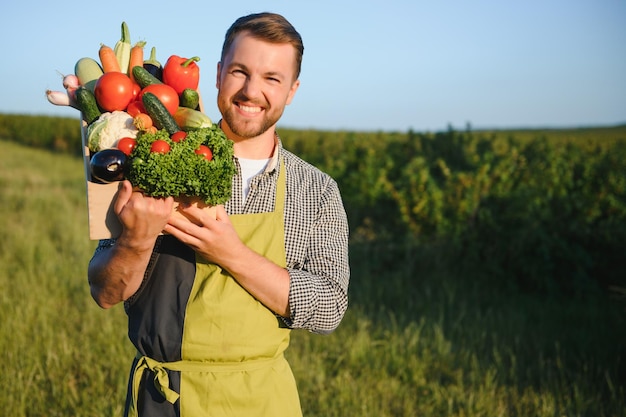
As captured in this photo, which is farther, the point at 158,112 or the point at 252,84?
the point at 252,84

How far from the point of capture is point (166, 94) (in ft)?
6.91

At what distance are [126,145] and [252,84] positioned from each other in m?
0.56

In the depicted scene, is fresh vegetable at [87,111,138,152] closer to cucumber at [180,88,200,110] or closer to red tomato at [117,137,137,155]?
red tomato at [117,137,137,155]

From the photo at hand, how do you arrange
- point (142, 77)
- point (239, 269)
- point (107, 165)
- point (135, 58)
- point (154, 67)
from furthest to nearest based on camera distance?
point (154, 67), point (135, 58), point (142, 77), point (239, 269), point (107, 165)

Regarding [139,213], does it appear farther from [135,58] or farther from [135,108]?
[135,58]

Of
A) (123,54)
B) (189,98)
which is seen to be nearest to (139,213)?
(189,98)

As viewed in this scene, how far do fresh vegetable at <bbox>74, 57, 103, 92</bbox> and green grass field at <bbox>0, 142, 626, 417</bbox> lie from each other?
2430mm

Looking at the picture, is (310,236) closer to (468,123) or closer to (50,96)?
(50,96)

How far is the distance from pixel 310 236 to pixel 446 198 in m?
5.82

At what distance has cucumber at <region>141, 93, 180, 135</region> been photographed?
6.44 feet

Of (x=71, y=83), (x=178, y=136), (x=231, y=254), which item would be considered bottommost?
(x=231, y=254)

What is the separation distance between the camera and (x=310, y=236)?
234 centimetres

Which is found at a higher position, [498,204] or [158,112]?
[158,112]

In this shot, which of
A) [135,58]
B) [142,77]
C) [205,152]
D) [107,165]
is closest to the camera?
[107,165]
